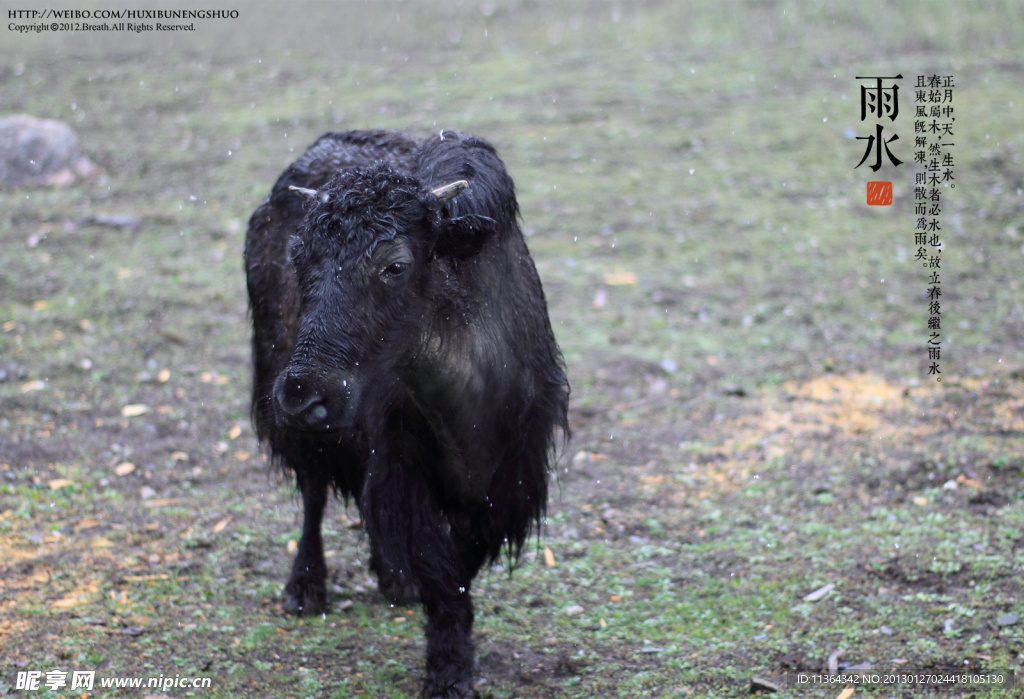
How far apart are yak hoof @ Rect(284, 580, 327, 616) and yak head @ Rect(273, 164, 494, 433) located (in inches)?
74.4

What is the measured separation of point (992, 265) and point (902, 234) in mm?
1091

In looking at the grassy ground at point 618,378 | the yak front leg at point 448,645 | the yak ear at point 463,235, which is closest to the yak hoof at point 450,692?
the yak front leg at point 448,645

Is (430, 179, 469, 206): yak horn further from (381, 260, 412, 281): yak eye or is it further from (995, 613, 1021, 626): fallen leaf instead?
(995, 613, 1021, 626): fallen leaf

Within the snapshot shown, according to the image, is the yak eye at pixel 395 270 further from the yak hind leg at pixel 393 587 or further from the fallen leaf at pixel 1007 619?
the fallen leaf at pixel 1007 619

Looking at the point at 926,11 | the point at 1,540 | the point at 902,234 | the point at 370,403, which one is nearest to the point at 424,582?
the point at 370,403

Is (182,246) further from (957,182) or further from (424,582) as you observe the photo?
(957,182)

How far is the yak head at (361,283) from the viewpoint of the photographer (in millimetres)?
3670

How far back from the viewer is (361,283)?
3.83 metres

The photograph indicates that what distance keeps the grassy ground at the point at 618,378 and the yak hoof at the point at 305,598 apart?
104 millimetres

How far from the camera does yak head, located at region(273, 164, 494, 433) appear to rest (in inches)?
144

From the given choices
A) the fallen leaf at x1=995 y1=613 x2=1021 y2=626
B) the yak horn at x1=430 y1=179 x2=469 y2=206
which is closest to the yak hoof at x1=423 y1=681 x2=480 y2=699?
the yak horn at x1=430 y1=179 x2=469 y2=206

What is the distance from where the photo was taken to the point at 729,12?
18.3 metres

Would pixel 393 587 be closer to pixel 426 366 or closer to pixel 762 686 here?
pixel 426 366

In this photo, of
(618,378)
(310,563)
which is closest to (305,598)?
(310,563)
